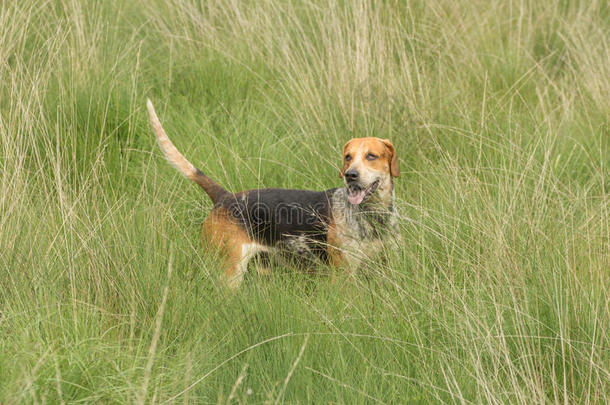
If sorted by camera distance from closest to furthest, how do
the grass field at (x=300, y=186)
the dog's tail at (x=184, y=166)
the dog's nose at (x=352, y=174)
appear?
1. the grass field at (x=300, y=186)
2. the dog's nose at (x=352, y=174)
3. the dog's tail at (x=184, y=166)

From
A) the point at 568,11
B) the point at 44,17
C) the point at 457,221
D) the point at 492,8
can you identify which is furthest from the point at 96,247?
the point at 568,11

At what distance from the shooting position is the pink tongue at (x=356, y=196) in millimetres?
4137

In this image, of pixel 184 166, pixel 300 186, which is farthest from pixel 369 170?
pixel 184 166

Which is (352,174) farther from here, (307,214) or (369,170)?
(307,214)

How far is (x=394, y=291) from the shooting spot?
3291 mm

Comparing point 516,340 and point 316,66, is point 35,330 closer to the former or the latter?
point 516,340

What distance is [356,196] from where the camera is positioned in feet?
13.7

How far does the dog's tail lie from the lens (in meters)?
4.43

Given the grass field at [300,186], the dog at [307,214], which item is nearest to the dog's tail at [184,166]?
the dog at [307,214]

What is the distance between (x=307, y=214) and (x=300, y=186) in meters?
0.52

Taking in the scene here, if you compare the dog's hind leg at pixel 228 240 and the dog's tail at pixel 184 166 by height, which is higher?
the dog's tail at pixel 184 166

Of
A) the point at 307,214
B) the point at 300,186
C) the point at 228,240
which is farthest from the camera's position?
the point at 300,186

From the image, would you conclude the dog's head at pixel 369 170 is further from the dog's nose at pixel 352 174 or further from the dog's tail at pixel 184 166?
the dog's tail at pixel 184 166

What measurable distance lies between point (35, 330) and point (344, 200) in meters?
2.05
